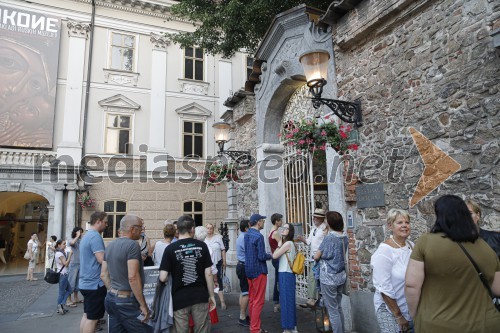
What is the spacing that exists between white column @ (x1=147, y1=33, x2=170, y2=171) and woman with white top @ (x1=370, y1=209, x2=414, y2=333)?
11.9m

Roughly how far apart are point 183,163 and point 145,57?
4913mm

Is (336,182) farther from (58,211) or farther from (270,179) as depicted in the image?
(58,211)

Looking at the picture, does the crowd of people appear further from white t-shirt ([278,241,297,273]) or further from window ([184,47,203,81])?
window ([184,47,203,81])

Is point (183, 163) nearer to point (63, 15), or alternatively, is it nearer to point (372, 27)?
point (63, 15)

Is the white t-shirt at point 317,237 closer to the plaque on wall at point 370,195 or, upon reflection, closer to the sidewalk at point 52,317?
the plaque on wall at point 370,195

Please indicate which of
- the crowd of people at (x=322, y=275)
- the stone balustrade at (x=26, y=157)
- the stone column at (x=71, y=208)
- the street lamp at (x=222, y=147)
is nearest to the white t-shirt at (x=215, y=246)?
the crowd of people at (x=322, y=275)

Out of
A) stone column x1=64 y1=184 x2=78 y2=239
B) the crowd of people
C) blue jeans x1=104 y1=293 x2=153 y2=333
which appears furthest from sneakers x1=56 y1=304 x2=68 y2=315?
stone column x1=64 y1=184 x2=78 y2=239

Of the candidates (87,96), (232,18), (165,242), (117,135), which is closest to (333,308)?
(165,242)

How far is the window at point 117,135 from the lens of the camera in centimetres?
1362

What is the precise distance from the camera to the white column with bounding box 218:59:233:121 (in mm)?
15492

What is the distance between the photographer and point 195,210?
1436 centimetres

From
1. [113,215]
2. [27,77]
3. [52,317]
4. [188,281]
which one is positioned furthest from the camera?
[113,215]

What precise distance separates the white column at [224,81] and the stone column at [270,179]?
300 inches

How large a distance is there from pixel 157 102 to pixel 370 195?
1149cm
